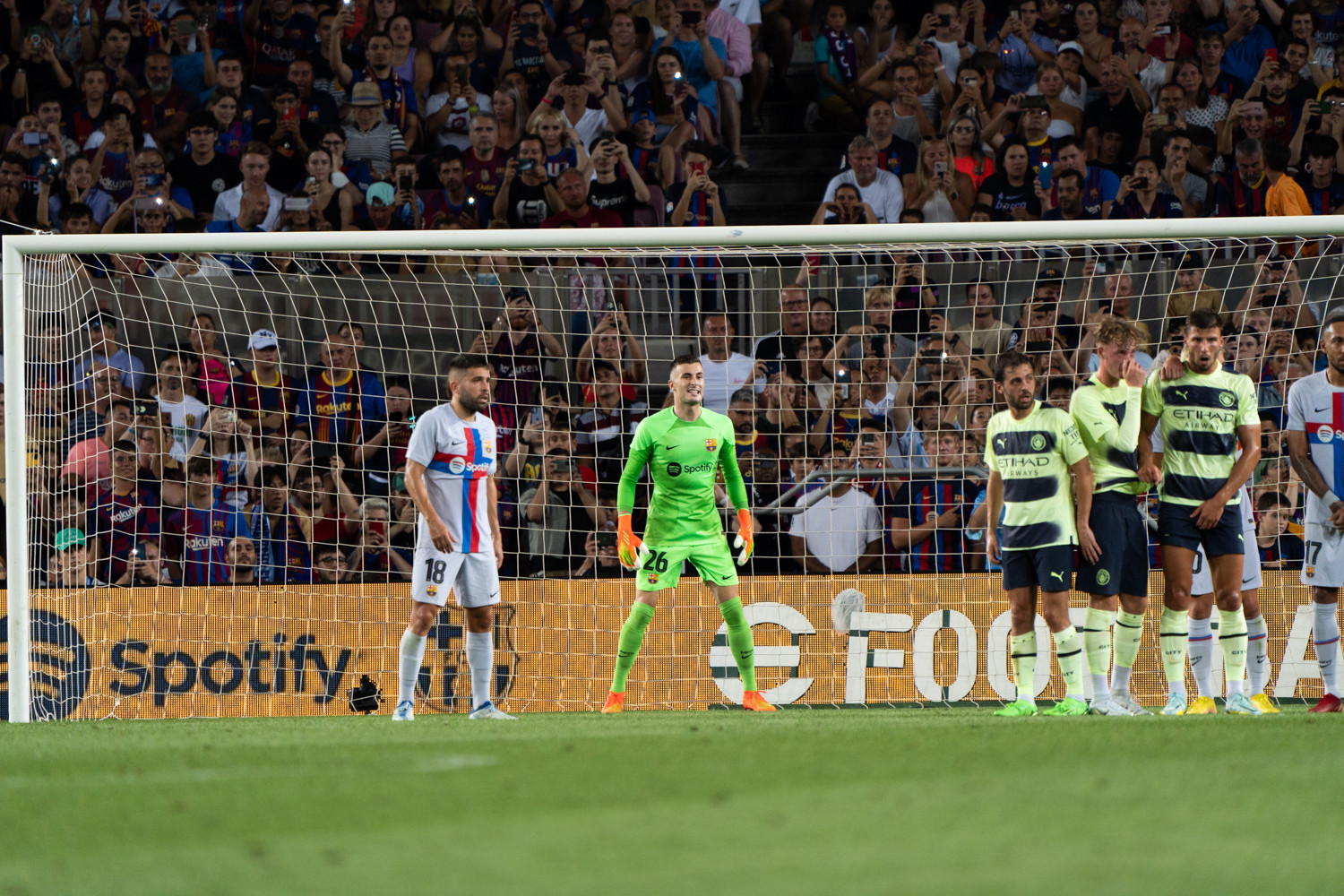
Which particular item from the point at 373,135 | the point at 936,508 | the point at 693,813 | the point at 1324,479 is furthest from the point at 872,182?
the point at 693,813

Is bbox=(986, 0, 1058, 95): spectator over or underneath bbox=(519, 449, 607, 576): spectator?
over

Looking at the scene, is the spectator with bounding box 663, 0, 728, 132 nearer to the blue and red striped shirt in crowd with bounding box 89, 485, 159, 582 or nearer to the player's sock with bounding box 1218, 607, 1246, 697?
the blue and red striped shirt in crowd with bounding box 89, 485, 159, 582

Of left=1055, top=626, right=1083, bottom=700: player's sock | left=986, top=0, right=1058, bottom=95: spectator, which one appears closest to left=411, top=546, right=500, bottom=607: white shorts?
left=1055, top=626, right=1083, bottom=700: player's sock

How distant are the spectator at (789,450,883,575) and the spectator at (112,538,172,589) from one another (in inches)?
178

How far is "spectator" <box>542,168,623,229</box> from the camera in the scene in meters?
12.9

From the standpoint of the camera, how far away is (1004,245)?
361 inches

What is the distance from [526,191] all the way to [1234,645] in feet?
25.0

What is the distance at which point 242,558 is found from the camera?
10.4 m

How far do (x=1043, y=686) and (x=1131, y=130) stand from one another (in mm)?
5659

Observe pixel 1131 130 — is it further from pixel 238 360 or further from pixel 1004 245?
pixel 238 360

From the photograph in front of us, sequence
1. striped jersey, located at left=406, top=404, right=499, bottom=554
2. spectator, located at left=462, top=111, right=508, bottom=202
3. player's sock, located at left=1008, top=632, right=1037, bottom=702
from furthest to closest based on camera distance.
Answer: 1. spectator, located at left=462, top=111, right=508, bottom=202
2. striped jersey, located at left=406, top=404, right=499, bottom=554
3. player's sock, located at left=1008, top=632, right=1037, bottom=702

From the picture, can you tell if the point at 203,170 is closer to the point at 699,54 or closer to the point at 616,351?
the point at 699,54

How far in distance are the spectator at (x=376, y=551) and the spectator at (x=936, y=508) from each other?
11.8 ft

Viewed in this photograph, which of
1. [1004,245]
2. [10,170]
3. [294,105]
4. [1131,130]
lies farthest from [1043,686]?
[10,170]
